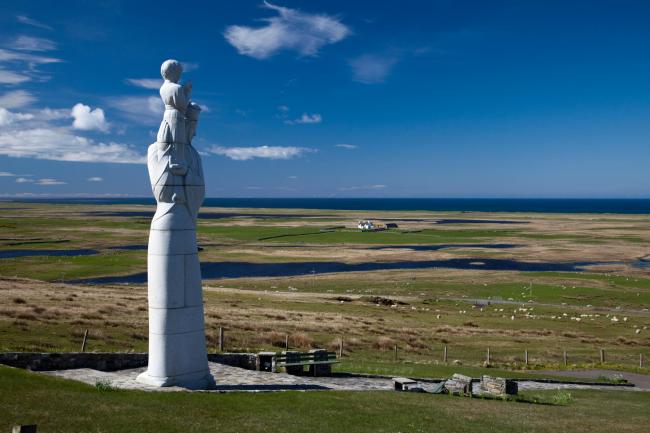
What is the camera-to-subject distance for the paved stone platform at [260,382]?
17.6 m

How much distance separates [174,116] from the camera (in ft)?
59.4

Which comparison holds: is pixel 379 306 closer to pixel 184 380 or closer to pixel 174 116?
pixel 184 380

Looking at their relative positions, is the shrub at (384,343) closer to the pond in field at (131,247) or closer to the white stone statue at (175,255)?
the white stone statue at (175,255)

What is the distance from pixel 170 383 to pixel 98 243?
107 metres

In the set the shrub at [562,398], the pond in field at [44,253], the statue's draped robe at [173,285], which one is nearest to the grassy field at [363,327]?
the shrub at [562,398]

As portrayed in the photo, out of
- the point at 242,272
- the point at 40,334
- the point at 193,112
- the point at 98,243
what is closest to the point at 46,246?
the point at 98,243

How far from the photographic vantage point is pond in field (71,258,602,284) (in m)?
80.2

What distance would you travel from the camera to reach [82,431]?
38.4 ft

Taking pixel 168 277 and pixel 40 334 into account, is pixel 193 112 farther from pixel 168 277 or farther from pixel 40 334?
pixel 40 334

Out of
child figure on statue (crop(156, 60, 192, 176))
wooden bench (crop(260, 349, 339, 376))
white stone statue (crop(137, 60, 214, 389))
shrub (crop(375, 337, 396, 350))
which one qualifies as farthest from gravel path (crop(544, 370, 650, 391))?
child figure on statue (crop(156, 60, 192, 176))

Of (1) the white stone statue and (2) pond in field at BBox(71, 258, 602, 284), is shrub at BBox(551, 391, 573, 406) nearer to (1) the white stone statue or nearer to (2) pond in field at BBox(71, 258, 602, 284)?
(1) the white stone statue

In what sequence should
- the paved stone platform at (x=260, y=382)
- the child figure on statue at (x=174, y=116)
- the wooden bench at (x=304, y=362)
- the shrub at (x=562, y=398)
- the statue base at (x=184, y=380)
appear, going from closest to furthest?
the statue base at (x=184, y=380), the paved stone platform at (x=260, y=382), the child figure on statue at (x=174, y=116), the shrub at (x=562, y=398), the wooden bench at (x=304, y=362)

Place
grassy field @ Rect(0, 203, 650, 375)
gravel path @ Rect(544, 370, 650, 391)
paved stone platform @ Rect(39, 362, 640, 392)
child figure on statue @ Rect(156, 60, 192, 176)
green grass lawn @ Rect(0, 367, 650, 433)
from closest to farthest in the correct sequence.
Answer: green grass lawn @ Rect(0, 367, 650, 433)
paved stone platform @ Rect(39, 362, 640, 392)
child figure on statue @ Rect(156, 60, 192, 176)
gravel path @ Rect(544, 370, 650, 391)
grassy field @ Rect(0, 203, 650, 375)

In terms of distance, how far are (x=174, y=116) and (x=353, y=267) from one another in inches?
2765
